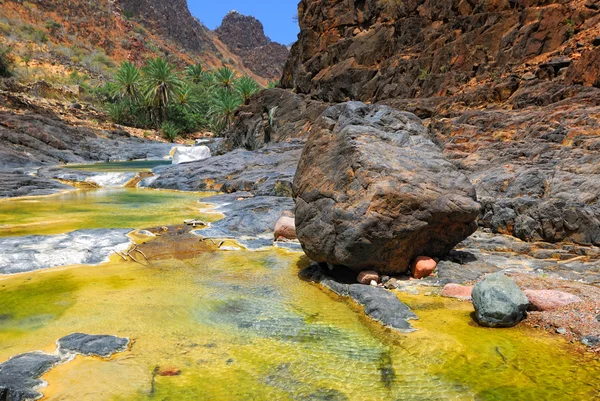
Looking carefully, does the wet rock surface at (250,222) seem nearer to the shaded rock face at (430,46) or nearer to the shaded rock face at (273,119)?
the shaded rock face at (430,46)

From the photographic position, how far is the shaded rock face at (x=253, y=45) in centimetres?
10838

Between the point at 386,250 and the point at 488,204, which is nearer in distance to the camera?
the point at 386,250

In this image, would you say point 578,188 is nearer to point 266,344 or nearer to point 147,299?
point 266,344

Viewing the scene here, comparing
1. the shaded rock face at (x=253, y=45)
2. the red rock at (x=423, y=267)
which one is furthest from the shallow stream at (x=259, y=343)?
the shaded rock face at (x=253, y=45)

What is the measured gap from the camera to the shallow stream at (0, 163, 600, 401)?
3357mm

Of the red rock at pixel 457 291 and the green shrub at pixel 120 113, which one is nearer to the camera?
the red rock at pixel 457 291

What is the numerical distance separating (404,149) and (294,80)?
27190mm

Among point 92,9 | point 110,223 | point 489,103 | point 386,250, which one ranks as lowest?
point 110,223

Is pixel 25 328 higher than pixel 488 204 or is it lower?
lower

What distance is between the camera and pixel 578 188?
765cm

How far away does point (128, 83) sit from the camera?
45.7m

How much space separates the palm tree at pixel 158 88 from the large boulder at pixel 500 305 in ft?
152

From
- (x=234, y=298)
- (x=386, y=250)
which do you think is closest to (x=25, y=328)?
(x=234, y=298)

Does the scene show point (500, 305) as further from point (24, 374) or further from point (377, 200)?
point (24, 374)
